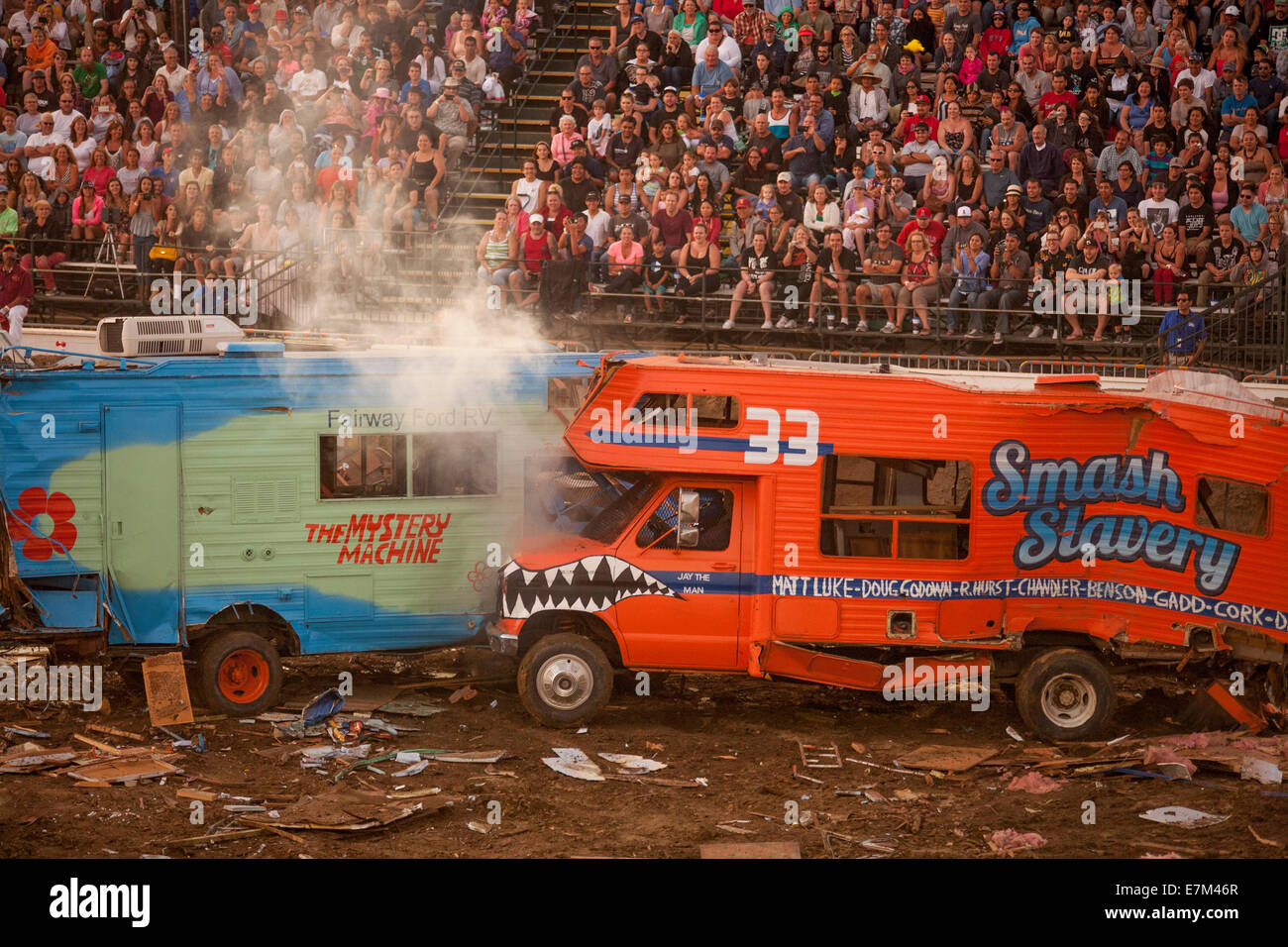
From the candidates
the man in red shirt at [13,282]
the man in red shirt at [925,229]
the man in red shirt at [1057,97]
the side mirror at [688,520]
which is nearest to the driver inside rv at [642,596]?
the side mirror at [688,520]

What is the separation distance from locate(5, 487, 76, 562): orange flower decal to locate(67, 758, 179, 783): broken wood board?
220 cm

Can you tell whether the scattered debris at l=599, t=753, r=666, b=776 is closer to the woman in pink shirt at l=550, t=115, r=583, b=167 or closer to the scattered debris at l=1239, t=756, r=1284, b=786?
the scattered debris at l=1239, t=756, r=1284, b=786

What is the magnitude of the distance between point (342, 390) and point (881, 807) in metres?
6.22

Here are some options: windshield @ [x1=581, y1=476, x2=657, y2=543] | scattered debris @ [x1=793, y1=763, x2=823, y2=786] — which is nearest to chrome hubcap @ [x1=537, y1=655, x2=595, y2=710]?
windshield @ [x1=581, y1=476, x2=657, y2=543]

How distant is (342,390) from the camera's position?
48.3 feet

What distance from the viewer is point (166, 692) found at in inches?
553

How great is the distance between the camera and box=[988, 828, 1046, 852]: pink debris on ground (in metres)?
11.3

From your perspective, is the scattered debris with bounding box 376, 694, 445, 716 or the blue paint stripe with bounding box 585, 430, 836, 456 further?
the scattered debris with bounding box 376, 694, 445, 716

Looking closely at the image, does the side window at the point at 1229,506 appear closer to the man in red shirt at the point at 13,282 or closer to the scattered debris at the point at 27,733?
the scattered debris at the point at 27,733

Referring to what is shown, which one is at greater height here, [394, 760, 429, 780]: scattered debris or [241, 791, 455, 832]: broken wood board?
[394, 760, 429, 780]: scattered debris

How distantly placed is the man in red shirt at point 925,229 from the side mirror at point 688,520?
354 inches

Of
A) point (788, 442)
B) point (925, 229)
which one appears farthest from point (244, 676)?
point (925, 229)

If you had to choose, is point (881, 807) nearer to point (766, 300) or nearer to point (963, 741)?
point (963, 741)

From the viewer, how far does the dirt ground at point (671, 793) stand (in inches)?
Answer: 447
